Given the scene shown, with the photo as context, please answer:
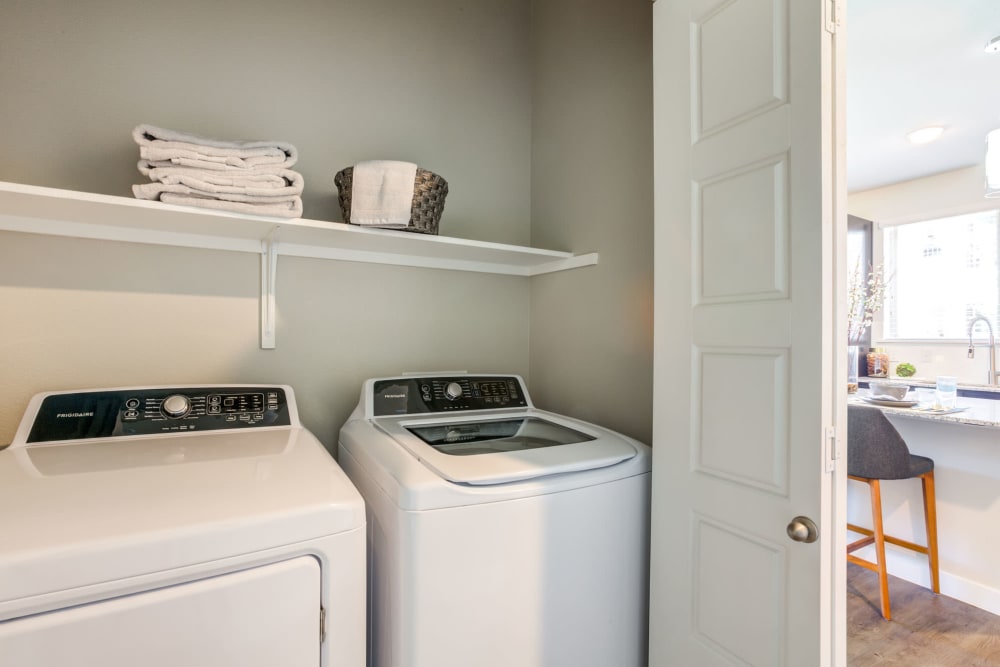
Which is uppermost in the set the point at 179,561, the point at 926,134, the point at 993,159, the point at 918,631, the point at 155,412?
the point at 926,134

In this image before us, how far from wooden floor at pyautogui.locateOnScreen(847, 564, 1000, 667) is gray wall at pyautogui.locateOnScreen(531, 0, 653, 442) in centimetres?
171

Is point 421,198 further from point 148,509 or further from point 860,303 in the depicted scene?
point 860,303

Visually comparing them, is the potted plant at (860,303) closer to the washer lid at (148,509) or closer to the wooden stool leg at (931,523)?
the wooden stool leg at (931,523)

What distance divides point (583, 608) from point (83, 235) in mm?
1679

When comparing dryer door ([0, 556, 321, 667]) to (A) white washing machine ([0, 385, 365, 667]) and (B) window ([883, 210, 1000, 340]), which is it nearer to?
(A) white washing machine ([0, 385, 365, 667])

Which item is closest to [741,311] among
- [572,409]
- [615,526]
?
[615,526]

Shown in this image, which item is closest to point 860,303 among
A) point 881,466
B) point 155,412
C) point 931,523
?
point 931,523

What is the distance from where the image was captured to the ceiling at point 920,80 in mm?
2197

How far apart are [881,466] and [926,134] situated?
2674 mm

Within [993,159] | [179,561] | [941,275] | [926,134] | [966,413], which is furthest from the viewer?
[941,275]

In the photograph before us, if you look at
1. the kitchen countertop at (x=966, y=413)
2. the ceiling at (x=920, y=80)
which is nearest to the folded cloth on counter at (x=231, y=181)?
the ceiling at (x=920, y=80)

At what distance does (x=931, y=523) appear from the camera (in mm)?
2492

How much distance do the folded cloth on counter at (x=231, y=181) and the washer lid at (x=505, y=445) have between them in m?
0.73

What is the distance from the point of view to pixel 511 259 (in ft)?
6.31
